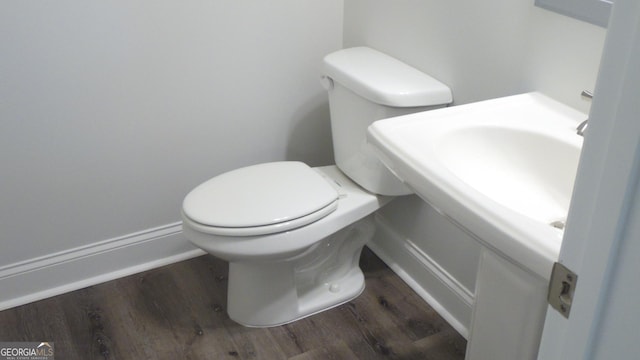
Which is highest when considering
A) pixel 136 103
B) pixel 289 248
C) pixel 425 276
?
pixel 136 103

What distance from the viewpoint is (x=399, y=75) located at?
75.8 inches

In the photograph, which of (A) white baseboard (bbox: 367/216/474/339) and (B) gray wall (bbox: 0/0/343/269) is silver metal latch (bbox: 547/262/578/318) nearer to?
(A) white baseboard (bbox: 367/216/474/339)

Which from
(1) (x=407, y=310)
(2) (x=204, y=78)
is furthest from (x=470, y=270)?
(2) (x=204, y=78)

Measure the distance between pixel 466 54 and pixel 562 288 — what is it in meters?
1.21

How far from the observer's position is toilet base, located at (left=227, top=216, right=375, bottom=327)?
6.49 feet

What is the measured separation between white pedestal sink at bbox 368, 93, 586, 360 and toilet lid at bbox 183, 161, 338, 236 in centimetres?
54

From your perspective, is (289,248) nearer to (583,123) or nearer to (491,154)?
(491,154)

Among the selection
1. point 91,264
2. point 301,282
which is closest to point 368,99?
point 301,282

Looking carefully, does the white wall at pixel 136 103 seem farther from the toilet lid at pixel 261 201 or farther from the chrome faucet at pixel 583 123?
the chrome faucet at pixel 583 123

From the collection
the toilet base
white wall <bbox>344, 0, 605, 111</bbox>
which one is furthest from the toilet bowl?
white wall <bbox>344, 0, 605, 111</bbox>

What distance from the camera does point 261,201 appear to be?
6.08 feet

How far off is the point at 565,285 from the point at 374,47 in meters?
1.62

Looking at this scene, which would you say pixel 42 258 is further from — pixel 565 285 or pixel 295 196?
pixel 565 285

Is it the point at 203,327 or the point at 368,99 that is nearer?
the point at 368,99
